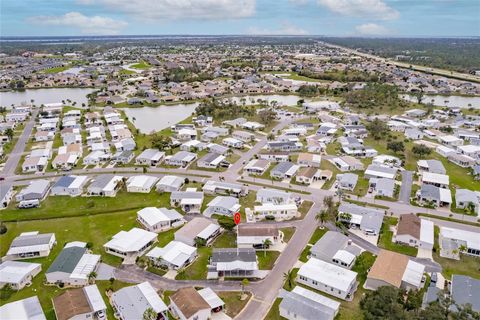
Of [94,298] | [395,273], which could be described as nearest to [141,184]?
[94,298]

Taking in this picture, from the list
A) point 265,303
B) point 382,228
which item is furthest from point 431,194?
point 265,303

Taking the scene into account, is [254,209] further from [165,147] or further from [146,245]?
[165,147]

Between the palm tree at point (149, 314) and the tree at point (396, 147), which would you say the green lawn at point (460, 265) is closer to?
the palm tree at point (149, 314)

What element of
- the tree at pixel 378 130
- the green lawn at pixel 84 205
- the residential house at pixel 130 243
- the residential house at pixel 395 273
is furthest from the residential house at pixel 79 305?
the tree at pixel 378 130

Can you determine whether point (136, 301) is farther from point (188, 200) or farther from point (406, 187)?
point (406, 187)

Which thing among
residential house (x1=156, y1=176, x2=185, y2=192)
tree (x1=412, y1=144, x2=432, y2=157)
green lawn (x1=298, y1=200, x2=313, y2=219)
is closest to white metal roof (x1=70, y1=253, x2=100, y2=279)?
residential house (x1=156, y1=176, x2=185, y2=192)
